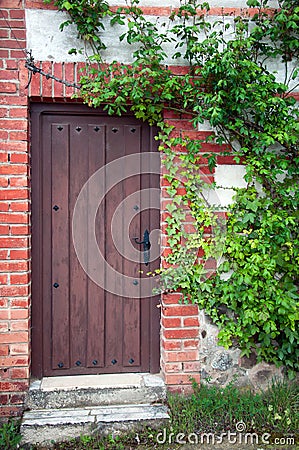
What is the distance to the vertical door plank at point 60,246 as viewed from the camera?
355cm

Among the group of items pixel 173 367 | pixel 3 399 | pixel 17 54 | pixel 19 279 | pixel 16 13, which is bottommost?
pixel 3 399

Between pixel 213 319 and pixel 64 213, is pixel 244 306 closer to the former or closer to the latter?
pixel 213 319

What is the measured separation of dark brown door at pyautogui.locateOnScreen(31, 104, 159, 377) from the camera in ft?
11.6

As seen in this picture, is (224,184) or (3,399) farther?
(224,184)

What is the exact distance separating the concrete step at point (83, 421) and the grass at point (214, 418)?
51 mm

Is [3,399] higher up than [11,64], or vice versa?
[11,64]

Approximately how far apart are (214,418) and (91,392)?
2.97 feet

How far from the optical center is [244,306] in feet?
11.1

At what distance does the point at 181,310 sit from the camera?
3.50 metres

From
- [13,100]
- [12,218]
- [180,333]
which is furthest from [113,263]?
[13,100]

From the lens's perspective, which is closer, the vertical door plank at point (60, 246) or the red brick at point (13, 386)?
the red brick at point (13, 386)

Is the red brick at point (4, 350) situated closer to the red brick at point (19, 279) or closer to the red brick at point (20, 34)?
the red brick at point (19, 279)

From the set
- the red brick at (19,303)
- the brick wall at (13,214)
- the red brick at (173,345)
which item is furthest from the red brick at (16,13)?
the red brick at (173,345)

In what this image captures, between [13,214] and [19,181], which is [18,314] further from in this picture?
[19,181]
